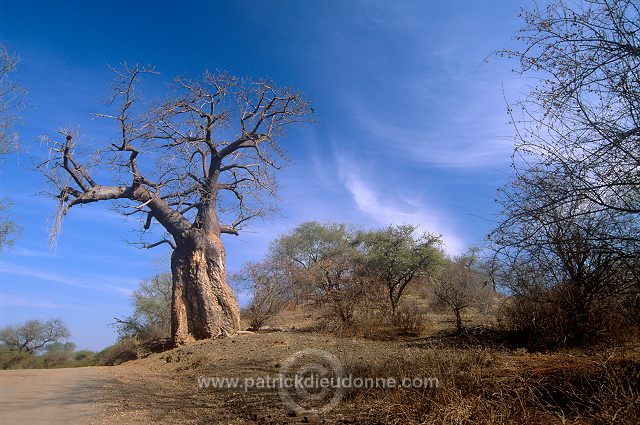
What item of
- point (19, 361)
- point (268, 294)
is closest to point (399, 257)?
point (268, 294)

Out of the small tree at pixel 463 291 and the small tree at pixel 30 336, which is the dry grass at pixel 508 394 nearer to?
the small tree at pixel 463 291

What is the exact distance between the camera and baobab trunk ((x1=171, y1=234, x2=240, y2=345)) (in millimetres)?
11805

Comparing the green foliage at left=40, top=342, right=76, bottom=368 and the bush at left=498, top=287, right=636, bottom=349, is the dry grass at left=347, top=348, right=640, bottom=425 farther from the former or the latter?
the green foliage at left=40, top=342, right=76, bottom=368

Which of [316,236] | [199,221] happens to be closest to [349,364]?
[199,221]

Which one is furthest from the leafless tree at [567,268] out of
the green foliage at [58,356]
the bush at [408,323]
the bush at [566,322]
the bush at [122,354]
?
the green foliage at [58,356]

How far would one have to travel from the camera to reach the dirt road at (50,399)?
4286 millimetres

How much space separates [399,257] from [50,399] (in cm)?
1446

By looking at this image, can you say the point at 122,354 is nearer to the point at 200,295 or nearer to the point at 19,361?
the point at 200,295

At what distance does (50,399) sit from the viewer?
527cm

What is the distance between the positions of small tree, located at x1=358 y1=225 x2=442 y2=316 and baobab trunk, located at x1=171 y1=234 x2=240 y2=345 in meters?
5.93

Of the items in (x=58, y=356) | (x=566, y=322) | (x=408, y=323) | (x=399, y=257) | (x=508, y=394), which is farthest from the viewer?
(x=58, y=356)

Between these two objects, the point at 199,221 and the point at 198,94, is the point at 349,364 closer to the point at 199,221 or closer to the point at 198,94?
the point at 199,221

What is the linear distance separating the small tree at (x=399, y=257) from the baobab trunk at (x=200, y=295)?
234 inches

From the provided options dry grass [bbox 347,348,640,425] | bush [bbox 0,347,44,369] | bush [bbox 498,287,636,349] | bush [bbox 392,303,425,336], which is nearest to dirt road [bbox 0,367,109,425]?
dry grass [bbox 347,348,640,425]
